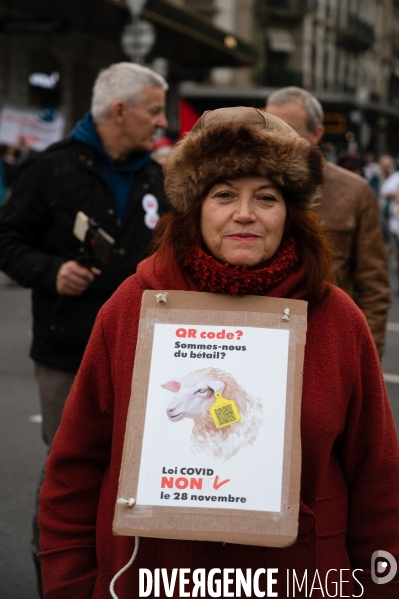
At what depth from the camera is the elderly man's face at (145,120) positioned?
397 centimetres

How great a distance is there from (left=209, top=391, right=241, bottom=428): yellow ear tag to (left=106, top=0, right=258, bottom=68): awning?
1782 cm

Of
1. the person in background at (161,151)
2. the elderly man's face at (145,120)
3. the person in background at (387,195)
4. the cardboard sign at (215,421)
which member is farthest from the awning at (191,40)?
the cardboard sign at (215,421)

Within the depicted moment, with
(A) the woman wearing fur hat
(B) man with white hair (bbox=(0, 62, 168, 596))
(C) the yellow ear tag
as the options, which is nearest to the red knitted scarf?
(A) the woman wearing fur hat

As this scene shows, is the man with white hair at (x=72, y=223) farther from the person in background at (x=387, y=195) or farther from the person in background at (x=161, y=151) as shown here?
the person in background at (x=387, y=195)

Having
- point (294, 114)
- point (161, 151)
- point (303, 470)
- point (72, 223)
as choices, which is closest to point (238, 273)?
point (303, 470)

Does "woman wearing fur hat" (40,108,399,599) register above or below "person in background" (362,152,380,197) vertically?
above

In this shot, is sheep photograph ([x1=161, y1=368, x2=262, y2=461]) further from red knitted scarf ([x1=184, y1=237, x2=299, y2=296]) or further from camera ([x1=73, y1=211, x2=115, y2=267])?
camera ([x1=73, y1=211, x2=115, y2=267])

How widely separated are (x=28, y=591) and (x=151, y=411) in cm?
246

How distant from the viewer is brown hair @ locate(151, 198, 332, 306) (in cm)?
231

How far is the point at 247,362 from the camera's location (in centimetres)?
214

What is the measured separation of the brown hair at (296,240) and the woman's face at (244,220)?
4cm

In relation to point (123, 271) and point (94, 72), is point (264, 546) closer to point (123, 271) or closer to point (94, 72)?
point (123, 271)

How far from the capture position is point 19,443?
643cm

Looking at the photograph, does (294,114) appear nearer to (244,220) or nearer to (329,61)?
(244,220)
